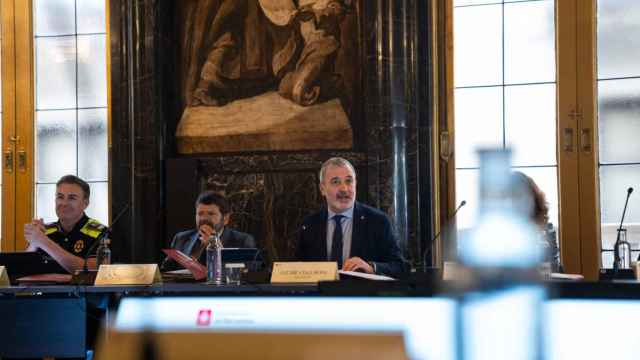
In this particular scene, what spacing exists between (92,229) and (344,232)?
1.48m

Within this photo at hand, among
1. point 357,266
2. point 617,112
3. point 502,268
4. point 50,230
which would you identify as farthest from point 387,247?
point 502,268

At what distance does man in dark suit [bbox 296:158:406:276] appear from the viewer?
4.45 m

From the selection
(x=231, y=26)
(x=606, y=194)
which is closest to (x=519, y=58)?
(x=606, y=194)

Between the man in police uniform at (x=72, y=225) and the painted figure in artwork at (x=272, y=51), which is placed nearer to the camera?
the man in police uniform at (x=72, y=225)

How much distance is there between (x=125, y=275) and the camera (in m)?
3.78

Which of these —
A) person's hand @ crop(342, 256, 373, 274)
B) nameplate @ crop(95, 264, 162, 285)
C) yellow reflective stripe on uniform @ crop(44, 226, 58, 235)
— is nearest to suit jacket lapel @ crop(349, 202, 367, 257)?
person's hand @ crop(342, 256, 373, 274)

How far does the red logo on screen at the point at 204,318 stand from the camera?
0.95 metres

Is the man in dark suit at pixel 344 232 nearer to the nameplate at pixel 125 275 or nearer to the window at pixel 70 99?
the nameplate at pixel 125 275

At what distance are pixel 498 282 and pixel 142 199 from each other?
18.4 feet

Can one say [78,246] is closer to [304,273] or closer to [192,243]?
[192,243]

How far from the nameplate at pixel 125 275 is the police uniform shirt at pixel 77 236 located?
3.55 feet

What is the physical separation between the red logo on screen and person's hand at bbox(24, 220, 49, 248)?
3810 mm

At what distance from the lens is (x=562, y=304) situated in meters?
1.09

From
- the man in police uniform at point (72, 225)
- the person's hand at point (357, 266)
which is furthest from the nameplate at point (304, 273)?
the man in police uniform at point (72, 225)
